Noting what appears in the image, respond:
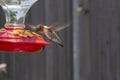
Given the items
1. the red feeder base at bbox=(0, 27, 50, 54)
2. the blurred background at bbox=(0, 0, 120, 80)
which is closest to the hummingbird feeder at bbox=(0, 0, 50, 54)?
the red feeder base at bbox=(0, 27, 50, 54)

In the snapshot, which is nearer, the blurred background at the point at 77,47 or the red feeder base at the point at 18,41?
the red feeder base at the point at 18,41

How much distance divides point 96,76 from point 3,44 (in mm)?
1910

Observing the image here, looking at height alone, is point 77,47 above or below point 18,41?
below

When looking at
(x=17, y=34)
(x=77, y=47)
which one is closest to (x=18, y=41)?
(x=17, y=34)

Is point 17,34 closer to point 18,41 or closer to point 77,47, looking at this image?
Answer: point 18,41

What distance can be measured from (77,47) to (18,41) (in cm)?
193

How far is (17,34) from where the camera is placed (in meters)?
2.24

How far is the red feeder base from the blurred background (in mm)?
1617

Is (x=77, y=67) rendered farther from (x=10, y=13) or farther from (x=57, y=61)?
(x=10, y=13)

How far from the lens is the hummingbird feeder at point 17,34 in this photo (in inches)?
84.0

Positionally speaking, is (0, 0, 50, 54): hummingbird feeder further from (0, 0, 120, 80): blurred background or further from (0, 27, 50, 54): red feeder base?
(0, 0, 120, 80): blurred background

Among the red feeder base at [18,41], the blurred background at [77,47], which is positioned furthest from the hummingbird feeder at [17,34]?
the blurred background at [77,47]

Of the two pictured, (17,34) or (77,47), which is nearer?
(17,34)

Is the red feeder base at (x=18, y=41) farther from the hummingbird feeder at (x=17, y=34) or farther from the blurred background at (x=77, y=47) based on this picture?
the blurred background at (x=77, y=47)
